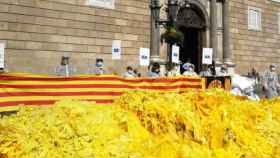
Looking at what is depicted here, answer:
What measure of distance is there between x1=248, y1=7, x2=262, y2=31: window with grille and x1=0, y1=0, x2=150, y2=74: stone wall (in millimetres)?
8361

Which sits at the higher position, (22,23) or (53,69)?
(22,23)

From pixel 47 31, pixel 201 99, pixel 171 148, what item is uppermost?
pixel 47 31

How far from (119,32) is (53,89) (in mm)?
10231

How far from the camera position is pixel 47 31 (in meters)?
15.9

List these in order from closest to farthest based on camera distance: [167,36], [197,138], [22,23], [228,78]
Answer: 1. [197,138]
2. [228,78]
3. [22,23]
4. [167,36]

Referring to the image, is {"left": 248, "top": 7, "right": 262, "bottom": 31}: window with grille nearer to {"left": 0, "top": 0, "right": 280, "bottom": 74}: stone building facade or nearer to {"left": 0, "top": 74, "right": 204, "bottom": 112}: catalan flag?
{"left": 0, "top": 0, "right": 280, "bottom": 74}: stone building facade

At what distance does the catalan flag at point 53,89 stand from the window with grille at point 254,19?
17.4m

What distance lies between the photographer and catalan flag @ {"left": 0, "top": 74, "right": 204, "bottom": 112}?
7902mm

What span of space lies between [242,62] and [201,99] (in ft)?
60.2

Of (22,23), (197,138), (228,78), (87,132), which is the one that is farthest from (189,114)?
(22,23)

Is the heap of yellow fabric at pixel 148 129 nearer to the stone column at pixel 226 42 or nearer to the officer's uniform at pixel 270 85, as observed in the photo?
the officer's uniform at pixel 270 85

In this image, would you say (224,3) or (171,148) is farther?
(224,3)

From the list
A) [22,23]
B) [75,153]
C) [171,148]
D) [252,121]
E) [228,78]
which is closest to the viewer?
[75,153]

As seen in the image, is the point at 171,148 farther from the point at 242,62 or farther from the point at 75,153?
the point at 242,62
